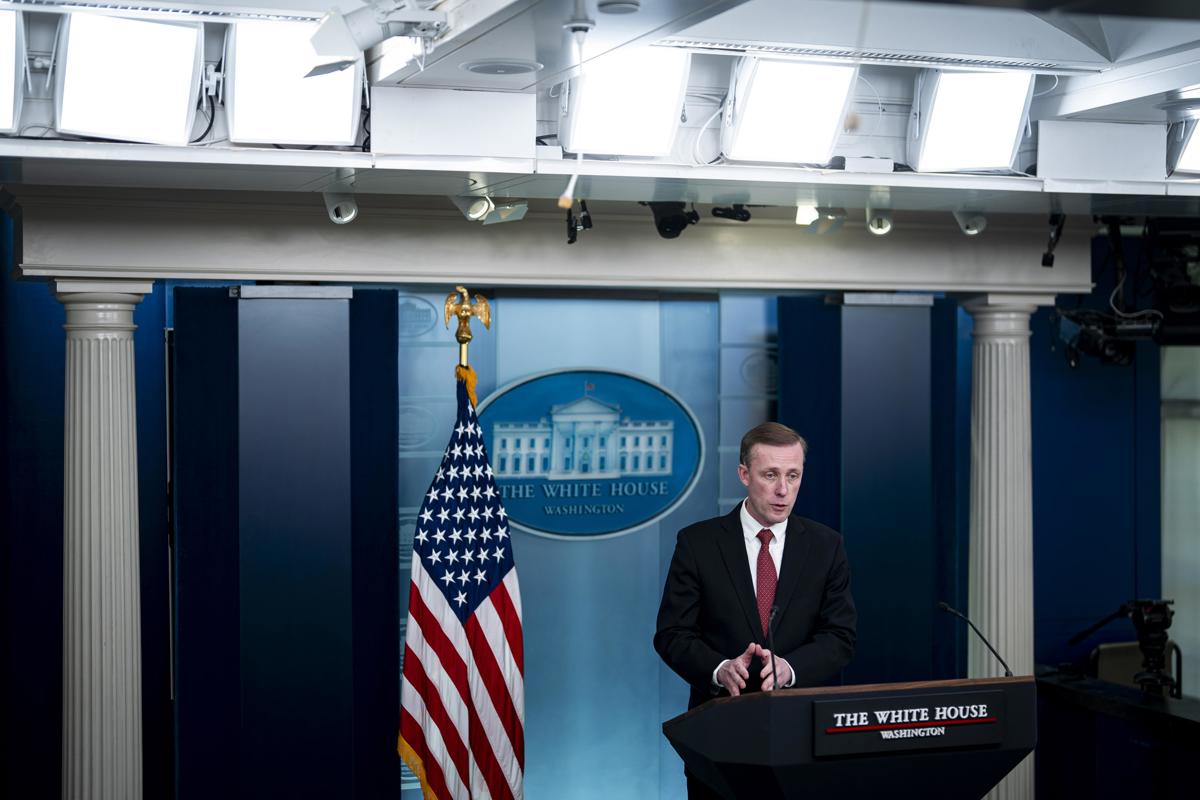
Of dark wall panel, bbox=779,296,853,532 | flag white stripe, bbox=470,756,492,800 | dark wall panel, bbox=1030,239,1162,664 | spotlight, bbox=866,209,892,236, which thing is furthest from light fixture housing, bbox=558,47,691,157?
dark wall panel, bbox=1030,239,1162,664

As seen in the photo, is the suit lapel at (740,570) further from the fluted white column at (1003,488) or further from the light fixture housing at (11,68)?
the light fixture housing at (11,68)

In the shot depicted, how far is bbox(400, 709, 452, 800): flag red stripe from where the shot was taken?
14.3 ft

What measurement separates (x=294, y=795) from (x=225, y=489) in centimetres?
105

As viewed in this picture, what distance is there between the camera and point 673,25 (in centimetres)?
273

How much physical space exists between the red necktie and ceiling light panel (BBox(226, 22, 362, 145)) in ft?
5.16

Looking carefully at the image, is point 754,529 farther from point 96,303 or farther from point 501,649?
point 96,303

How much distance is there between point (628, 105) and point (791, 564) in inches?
53.7

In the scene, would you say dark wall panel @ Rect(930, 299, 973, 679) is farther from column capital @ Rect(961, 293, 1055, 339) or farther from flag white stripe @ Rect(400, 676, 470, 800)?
flag white stripe @ Rect(400, 676, 470, 800)

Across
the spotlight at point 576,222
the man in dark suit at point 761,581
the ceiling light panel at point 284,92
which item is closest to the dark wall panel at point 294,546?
the spotlight at point 576,222

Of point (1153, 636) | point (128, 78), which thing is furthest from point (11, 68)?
point (1153, 636)

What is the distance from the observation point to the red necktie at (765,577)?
11.4ft

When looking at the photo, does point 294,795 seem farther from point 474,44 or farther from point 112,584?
point 474,44

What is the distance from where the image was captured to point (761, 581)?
350cm

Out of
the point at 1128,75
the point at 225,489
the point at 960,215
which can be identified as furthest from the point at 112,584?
the point at 1128,75
